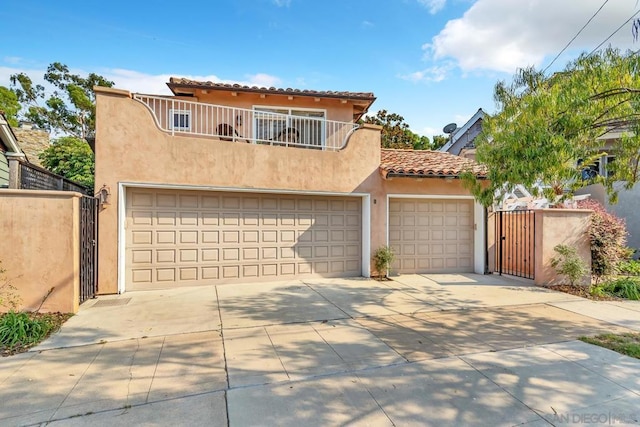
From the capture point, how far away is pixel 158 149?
8.01 metres

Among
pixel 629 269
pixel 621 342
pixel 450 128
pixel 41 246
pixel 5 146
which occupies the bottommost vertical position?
pixel 621 342

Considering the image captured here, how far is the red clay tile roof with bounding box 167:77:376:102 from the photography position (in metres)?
10.7

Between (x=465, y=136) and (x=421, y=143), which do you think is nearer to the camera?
(x=465, y=136)

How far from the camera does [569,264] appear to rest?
8484 millimetres

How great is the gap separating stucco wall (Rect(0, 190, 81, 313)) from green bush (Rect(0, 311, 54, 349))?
66 centimetres

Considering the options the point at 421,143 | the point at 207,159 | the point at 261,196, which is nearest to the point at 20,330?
the point at 207,159

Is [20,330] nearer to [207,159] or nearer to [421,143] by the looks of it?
[207,159]

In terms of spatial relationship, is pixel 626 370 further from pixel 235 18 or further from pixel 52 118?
pixel 52 118

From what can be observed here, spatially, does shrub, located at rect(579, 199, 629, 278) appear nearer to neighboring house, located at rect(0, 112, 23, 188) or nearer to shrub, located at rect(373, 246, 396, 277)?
shrub, located at rect(373, 246, 396, 277)

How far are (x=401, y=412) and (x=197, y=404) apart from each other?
6.76ft

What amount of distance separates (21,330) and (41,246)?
5.75 feet

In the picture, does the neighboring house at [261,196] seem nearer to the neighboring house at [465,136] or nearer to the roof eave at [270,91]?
the roof eave at [270,91]

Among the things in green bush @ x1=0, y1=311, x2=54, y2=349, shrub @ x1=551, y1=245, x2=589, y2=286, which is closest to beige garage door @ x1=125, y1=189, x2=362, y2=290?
green bush @ x1=0, y1=311, x2=54, y2=349

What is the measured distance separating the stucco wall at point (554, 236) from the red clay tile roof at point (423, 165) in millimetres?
2101
